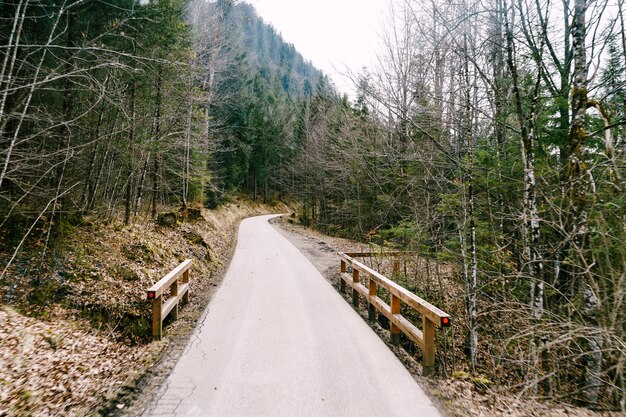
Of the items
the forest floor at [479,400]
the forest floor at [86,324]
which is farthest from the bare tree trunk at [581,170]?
the forest floor at [86,324]

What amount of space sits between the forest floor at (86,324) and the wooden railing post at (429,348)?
10.9ft

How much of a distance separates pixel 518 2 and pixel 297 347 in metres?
6.95

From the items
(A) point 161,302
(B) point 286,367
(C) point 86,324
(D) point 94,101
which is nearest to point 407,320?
(B) point 286,367

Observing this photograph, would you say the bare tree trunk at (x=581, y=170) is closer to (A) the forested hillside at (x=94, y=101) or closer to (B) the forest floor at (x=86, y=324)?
(B) the forest floor at (x=86, y=324)

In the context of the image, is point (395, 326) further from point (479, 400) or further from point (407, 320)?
point (479, 400)

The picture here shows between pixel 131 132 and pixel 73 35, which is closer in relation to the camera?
pixel 73 35

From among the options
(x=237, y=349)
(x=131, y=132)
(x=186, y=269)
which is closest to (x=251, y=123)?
(x=131, y=132)

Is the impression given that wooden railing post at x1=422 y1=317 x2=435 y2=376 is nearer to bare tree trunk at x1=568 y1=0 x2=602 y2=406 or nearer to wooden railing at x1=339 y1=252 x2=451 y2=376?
wooden railing at x1=339 y1=252 x2=451 y2=376

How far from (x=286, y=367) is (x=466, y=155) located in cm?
547

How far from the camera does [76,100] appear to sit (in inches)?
305

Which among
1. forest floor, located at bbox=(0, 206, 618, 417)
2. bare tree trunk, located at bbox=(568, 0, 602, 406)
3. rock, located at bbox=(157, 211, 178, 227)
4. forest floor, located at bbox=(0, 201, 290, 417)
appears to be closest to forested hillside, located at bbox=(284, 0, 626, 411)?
bare tree trunk, located at bbox=(568, 0, 602, 406)

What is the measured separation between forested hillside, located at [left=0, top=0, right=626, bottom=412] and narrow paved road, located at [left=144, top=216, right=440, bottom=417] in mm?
1252

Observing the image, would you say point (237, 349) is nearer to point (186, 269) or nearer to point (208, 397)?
point (208, 397)

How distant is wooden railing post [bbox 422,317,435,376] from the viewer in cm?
409
